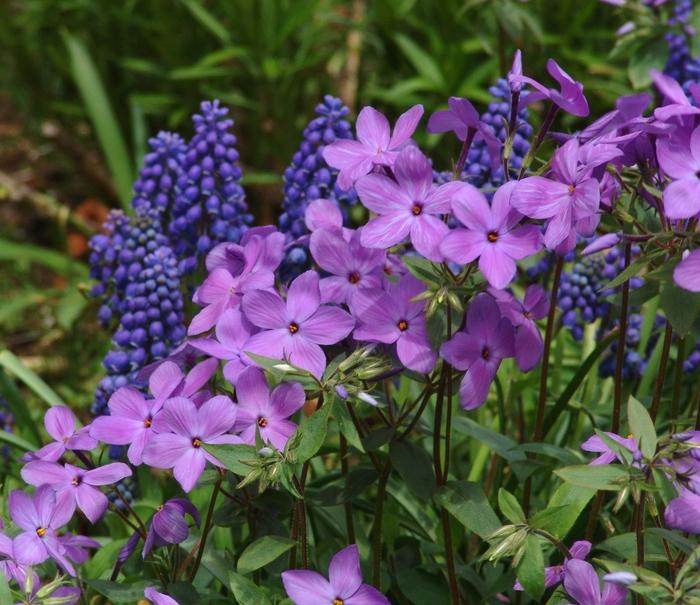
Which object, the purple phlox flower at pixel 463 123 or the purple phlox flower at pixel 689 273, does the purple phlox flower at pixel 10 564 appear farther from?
the purple phlox flower at pixel 689 273

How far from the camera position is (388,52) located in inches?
207

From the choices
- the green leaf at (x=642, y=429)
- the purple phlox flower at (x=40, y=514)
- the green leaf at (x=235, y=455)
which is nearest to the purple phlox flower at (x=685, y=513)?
the green leaf at (x=642, y=429)

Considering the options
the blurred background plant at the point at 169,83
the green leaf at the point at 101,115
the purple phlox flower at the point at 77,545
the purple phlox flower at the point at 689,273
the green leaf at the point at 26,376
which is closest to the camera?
the purple phlox flower at the point at 689,273

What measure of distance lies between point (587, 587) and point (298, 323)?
2.11 ft

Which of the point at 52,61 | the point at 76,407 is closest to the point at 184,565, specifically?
the point at 76,407

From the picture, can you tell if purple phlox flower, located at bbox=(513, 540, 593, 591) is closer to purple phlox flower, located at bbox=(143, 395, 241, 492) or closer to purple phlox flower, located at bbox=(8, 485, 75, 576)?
purple phlox flower, located at bbox=(143, 395, 241, 492)

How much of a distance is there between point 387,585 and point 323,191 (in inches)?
36.9

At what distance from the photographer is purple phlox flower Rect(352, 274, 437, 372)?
1.76 m

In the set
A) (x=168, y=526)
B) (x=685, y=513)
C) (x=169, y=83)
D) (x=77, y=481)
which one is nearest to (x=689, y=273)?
(x=685, y=513)

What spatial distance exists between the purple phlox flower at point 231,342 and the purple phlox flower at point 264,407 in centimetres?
4

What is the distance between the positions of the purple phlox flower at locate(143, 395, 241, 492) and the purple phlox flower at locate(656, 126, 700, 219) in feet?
2.59

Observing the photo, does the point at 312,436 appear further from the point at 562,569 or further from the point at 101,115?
the point at 101,115

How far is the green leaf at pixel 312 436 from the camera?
1.68 m

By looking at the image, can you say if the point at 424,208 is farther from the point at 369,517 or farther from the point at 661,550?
the point at 369,517
